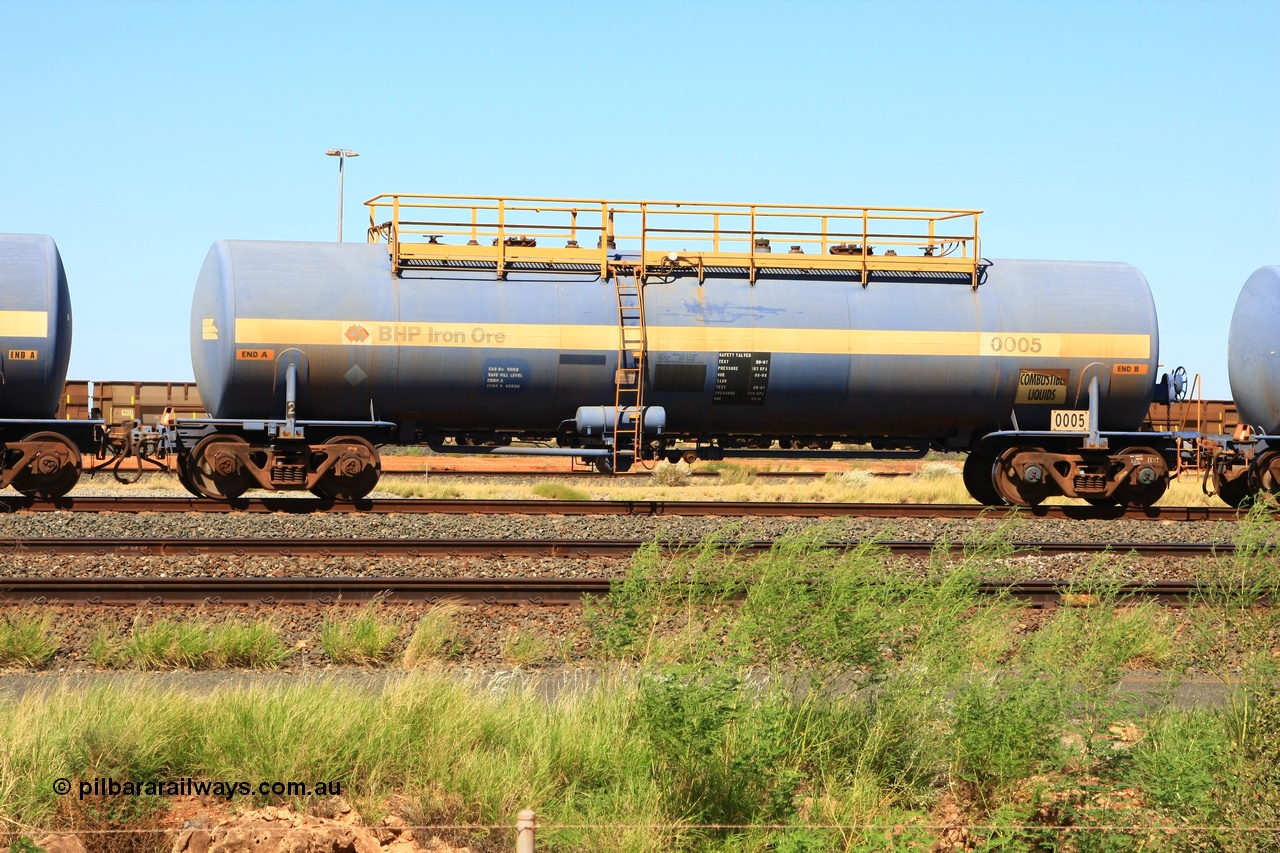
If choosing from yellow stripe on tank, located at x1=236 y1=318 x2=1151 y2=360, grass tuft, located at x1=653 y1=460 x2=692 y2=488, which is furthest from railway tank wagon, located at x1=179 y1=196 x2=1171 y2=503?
grass tuft, located at x1=653 y1=460 x2=692 y2=488

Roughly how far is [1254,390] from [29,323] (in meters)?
19.3

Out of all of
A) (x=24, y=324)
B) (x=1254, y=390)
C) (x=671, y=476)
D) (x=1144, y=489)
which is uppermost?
(x=24, y=324)

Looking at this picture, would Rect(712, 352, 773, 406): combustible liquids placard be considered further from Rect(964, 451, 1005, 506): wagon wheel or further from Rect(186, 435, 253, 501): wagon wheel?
Rect(186, 435, 253, 501): wagon wheel

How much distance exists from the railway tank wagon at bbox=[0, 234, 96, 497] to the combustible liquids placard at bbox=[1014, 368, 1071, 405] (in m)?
14.4

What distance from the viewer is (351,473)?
689 inches

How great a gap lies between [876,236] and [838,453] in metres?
3.72

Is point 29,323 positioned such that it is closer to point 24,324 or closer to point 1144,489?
point 24,324

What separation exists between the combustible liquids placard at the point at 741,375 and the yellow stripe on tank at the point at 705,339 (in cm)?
12

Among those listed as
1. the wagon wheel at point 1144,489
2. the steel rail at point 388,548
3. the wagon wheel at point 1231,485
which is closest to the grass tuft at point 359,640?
the steel rail at point 388,548

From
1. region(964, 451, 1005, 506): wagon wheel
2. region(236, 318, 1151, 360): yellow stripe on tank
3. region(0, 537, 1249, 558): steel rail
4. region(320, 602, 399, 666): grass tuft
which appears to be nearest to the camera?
region(320, 602, 399, 666): grass tuft

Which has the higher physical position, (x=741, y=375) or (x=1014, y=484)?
(x=741, y=375)

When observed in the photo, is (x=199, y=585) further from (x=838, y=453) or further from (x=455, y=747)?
(x=838, y=453)

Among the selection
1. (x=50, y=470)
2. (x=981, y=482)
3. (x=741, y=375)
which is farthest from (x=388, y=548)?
(x=981, y=482)

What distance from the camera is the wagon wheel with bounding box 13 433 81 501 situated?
A: 56.5 ft
